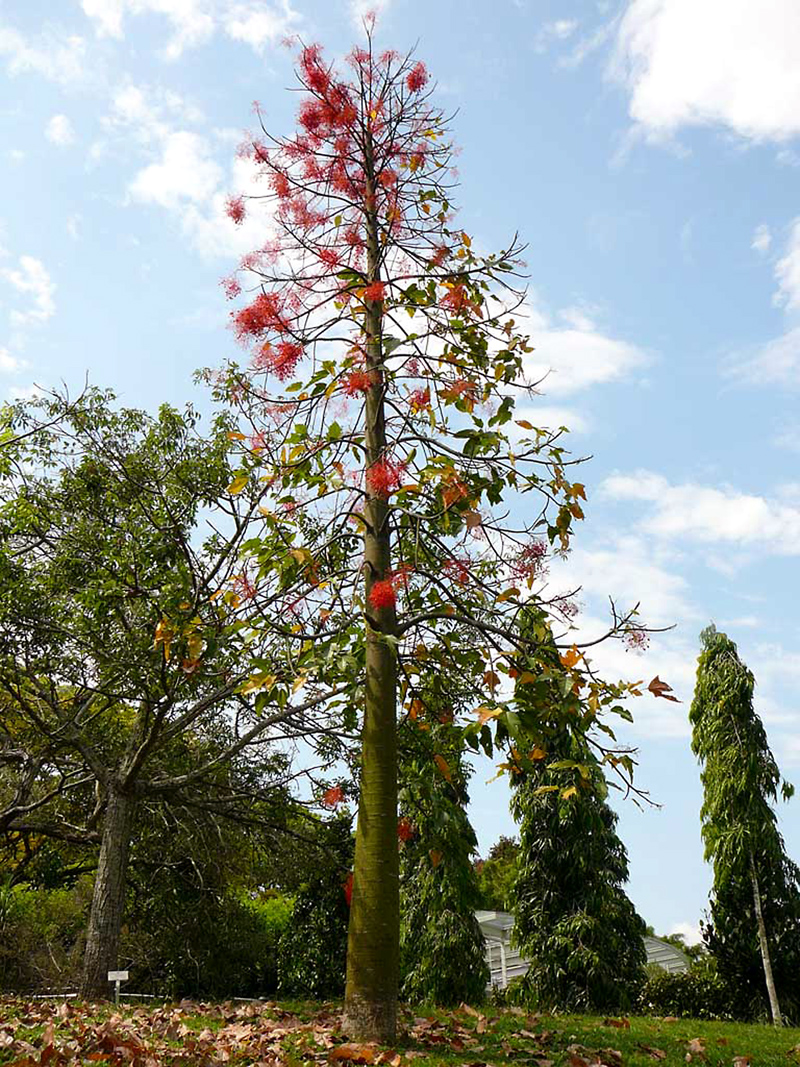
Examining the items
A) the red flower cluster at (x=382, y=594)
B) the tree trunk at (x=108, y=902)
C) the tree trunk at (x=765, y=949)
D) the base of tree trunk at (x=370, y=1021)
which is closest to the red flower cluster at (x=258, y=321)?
the red flower cluster at (x=382, y=594)

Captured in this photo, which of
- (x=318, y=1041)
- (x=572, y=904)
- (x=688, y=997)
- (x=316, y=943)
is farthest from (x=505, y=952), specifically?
(x=318, y=1041)

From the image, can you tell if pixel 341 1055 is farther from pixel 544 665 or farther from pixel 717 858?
pixel 717 858

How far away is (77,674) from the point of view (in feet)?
37.2

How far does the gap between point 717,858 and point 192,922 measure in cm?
959

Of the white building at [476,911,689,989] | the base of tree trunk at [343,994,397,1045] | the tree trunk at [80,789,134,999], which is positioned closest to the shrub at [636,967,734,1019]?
the white building at [476,911,689,989]

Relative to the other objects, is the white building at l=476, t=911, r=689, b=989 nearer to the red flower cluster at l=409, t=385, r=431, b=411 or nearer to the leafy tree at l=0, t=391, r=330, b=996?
the leafy tree at l=0, t=391, r=330, b=996

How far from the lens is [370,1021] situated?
5855 mm

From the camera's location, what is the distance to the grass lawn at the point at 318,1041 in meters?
5.28

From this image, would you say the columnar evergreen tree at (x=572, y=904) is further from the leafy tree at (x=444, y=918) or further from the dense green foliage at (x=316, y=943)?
the dense green foliage at (x=316, y=943)

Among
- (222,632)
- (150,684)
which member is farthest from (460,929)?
(222,632)

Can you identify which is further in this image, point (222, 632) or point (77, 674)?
point (77, 674)

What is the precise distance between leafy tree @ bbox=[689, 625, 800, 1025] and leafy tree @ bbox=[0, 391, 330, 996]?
9.01 meters

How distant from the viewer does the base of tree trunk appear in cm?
584

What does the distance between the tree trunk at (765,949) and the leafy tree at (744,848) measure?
0.6 inches
